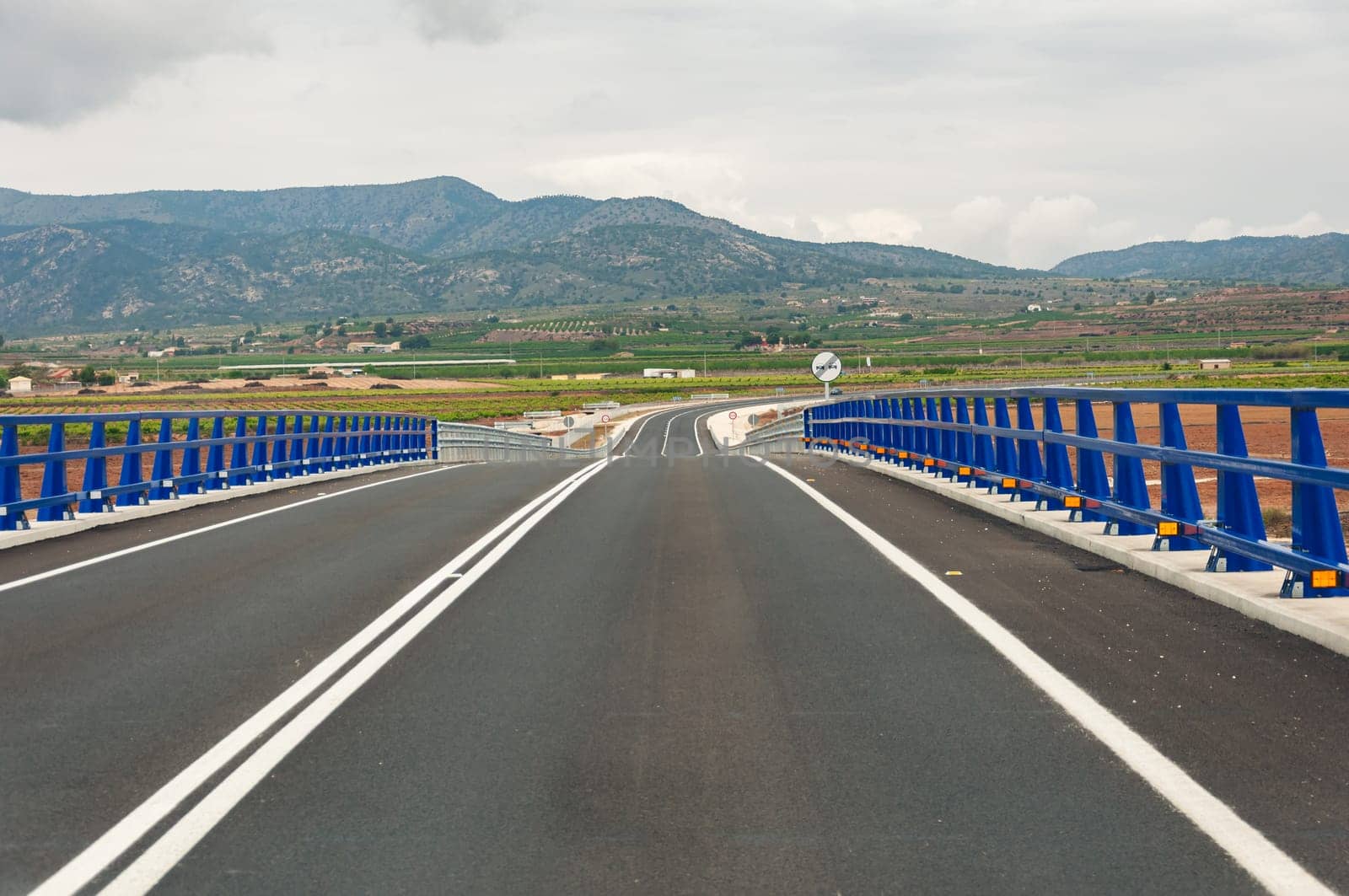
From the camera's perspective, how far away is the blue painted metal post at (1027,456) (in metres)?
15.1

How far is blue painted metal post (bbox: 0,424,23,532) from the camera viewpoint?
14.2 m

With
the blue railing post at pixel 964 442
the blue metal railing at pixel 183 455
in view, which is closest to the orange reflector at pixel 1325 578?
the blue railing post at pixel 964 442

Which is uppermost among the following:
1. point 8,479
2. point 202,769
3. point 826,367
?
point 826,367

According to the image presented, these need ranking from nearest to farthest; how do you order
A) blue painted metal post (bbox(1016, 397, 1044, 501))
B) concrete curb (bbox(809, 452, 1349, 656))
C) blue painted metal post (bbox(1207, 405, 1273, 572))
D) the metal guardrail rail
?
concrete curb (bbox(809, 452, 1349, 656))
blue painted metal post (bbox(1207, 405, 1273, 572))
blue painted metal post (bbox(1016, 397, 1044, 501))
the metal guardrail rail

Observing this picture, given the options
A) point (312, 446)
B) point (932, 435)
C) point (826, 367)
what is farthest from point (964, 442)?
point (826, 367)

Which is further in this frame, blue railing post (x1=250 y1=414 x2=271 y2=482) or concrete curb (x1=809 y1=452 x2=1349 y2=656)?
blue railing post (x1=250 y1=414 x2=271 y2=482)

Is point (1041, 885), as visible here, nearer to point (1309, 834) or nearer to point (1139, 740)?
point (1309, 834)

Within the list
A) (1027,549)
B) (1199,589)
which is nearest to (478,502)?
(1027,549)

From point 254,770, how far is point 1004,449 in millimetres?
12336

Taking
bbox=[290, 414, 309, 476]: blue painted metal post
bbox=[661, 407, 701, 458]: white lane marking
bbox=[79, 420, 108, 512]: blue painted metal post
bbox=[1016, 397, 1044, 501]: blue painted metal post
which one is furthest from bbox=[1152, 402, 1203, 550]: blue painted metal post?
bbox=[661, 407, 701, 458]: white lane marking

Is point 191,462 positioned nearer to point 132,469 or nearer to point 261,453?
point 132,469

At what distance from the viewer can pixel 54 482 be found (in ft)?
50.5

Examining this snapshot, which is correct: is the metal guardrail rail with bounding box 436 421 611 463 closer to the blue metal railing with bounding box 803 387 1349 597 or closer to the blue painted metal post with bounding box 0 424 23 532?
the blue metal railing with bounding box 803 387 1349 597

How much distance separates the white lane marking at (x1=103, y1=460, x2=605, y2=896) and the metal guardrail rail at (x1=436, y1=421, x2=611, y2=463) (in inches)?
1169
